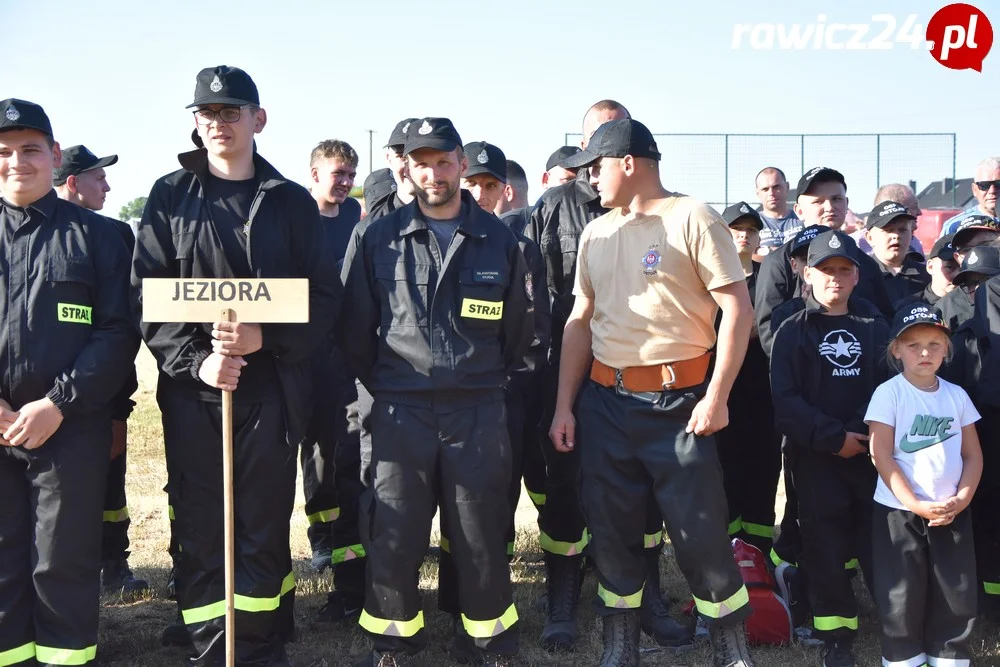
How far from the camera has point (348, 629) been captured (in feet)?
16.8

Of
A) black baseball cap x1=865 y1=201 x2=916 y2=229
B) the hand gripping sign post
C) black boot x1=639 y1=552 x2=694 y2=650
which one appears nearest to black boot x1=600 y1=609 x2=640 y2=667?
black boot x1=639 y1=552 x2=694 y2=650

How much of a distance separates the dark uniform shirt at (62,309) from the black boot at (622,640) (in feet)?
8.31

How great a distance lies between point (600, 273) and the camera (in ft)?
14.7

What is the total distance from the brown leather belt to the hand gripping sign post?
4.85ft

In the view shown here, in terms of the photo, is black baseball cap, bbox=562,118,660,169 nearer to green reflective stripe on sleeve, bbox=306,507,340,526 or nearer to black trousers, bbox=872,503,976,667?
black trousers, bbox=872,503,976,667

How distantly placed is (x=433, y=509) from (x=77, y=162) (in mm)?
3496

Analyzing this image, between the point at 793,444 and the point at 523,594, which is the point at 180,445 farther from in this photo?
the point at 793,444

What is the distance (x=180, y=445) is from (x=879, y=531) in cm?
318

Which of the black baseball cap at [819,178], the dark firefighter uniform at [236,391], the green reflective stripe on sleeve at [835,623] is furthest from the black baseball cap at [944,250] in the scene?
the dark firefighter uniform at [236,391]

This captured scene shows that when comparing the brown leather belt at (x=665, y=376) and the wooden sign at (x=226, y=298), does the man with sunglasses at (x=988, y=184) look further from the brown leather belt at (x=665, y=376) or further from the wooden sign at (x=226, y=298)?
the wooden sign at (x=226, y=298)

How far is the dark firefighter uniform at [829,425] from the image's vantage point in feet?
15.0

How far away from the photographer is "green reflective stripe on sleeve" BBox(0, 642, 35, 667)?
160 inches

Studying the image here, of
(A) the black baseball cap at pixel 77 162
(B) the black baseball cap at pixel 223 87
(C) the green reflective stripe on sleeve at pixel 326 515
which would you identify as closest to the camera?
(B) the black baseball cap at pixel 223 87

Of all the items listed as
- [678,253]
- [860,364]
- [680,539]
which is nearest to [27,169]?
[678,253]
